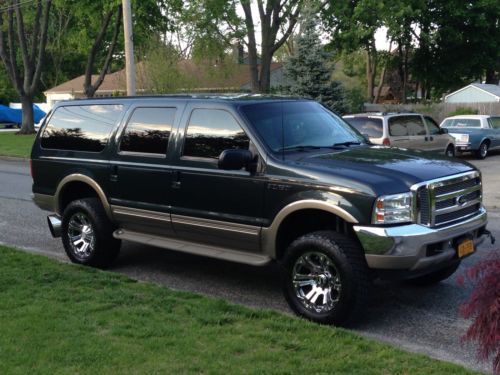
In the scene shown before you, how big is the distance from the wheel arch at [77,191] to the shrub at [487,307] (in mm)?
4813

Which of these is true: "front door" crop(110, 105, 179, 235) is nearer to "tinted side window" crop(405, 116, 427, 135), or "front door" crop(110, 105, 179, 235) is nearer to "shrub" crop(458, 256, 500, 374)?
"shrub" crop(458, 256, 500, 374)

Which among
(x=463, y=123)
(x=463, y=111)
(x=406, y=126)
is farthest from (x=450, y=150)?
(x=463, y=111)

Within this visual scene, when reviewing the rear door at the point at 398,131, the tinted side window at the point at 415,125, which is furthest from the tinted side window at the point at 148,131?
the tinted side window at the point at 415,125

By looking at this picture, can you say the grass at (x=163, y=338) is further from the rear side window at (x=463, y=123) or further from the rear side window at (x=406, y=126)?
the rear side window at (x=463, y=123)

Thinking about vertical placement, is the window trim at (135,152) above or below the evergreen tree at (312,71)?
below

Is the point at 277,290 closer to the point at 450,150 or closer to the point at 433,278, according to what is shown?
the point at 433,278

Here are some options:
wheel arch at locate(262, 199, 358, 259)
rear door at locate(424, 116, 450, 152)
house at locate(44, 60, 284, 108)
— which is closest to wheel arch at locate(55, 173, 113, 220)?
wheel arch at locate(262, 199, 358, 259)

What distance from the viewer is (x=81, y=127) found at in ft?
24.2

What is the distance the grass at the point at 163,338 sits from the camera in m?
4.17

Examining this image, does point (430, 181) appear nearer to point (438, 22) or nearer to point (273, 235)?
point (273, 235)

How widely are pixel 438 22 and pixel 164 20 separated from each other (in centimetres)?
2000

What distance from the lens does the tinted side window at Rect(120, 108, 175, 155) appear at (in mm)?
6484

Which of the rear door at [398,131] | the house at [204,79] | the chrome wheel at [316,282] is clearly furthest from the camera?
the house at [204,79]

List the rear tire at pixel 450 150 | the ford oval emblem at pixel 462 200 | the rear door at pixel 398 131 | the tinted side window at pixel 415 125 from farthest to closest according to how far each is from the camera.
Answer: the rear tire at pixel 450 150 → the tinted side window at pixel 415 125 → the rear door at pixel 398 131 → the ford oval emblem at pixel 462 200
